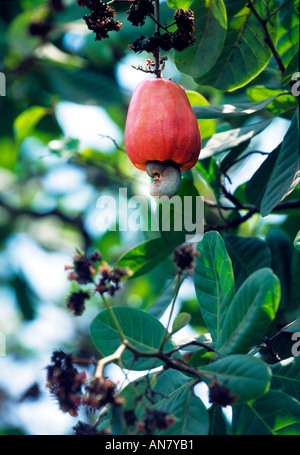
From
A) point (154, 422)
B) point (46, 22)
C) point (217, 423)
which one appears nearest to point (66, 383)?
point (154, 422)

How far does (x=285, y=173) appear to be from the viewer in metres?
1.53

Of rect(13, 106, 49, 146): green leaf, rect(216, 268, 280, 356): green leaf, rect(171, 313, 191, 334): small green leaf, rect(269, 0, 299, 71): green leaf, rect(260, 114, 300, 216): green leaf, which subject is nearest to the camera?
rect(216, 268, 280, 356): green leaf

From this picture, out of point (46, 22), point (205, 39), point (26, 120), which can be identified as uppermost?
point (46, 22)

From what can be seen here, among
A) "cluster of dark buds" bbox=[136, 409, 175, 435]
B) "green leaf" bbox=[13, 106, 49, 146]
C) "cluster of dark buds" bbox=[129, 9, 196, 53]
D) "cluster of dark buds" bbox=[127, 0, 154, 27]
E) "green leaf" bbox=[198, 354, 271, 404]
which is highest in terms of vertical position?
"green leaf" bbox=[13, 106, 49, 146]

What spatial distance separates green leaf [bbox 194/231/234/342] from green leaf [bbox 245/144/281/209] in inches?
17.9

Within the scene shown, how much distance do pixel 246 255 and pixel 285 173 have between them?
1.34ft

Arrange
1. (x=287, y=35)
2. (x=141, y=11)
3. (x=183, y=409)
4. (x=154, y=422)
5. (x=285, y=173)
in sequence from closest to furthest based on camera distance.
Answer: (x=154, y=422), (x=183, y=409), (x=141, y=11), (x=285, y=173), (x=287, y=35)

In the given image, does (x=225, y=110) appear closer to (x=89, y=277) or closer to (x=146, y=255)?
(x=146, y=255)

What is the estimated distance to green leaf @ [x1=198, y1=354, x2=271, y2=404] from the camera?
1028 millimetres

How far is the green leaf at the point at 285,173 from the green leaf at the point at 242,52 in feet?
0.77

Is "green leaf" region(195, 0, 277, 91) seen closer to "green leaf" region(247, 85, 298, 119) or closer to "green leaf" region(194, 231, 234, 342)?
"green leaf" region(247, 85, 298, 119)

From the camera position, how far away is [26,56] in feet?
11.1

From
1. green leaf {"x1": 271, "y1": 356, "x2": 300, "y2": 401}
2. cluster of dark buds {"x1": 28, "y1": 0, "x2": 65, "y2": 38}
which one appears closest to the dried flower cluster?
green leaf {"x1": 271, "y1": 356, "x2": 300, "y2": 401}
